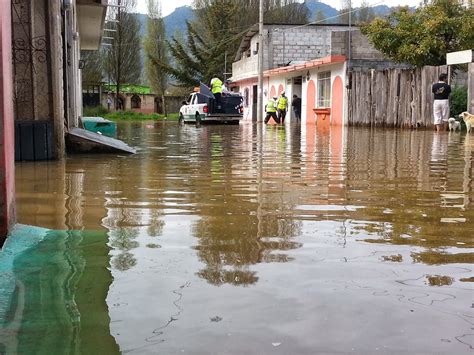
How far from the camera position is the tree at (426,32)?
79.9 feet

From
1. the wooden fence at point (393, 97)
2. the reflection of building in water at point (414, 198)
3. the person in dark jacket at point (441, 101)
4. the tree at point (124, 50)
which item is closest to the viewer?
the reflection of building in water at point (414, 198)

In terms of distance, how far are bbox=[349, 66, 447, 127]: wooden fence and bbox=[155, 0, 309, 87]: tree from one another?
31616 millimetres

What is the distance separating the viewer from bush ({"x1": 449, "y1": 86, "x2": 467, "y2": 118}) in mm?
A: 21219

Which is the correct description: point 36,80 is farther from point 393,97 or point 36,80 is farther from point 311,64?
point 311,64

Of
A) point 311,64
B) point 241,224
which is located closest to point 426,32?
point 311,64

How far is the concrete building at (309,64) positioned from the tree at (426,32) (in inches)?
121

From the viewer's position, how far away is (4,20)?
380 cm

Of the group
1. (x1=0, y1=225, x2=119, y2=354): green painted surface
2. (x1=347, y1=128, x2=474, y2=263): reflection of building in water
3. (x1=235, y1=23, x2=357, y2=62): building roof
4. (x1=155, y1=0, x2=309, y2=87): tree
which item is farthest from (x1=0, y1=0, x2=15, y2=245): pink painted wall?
(x1=155, y1=0, x2=309, y2=87): tree

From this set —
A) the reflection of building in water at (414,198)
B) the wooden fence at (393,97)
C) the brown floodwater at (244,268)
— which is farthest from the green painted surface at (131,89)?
the brown floodwater at (244,268)

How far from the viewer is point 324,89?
3284cm

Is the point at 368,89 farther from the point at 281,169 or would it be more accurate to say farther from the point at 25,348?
the point at 25,348

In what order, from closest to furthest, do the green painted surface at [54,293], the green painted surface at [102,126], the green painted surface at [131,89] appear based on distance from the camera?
the green painted surface at [54,293]
the green painted surface at [102,126]
the green painted surface at [131,89]


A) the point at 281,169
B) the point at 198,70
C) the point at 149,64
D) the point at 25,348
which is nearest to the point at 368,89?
the point at 281,169

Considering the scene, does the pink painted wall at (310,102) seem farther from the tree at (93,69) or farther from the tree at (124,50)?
the tree at (124,50)
